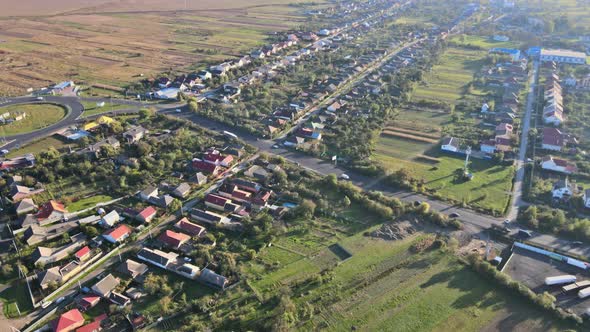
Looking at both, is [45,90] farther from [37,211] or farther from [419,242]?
[419,242]

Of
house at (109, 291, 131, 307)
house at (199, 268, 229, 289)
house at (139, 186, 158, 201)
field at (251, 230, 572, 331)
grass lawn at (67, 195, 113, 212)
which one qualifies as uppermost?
house at (139, 186, 158, 201)

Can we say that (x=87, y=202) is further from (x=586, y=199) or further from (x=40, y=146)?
(x=586, y=199)

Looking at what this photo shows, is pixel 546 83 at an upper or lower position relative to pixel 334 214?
upper

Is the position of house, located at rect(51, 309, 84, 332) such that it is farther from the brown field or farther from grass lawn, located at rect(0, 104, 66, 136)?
the brown field

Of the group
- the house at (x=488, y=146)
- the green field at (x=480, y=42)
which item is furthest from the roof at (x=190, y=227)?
the green field at (x=480, y=42)

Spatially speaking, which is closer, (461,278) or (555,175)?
(461,278)

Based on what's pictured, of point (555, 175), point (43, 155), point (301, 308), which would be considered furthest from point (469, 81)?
point (43, 155)

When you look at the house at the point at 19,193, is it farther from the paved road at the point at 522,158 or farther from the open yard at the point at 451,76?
the open yard at the point at 451,76

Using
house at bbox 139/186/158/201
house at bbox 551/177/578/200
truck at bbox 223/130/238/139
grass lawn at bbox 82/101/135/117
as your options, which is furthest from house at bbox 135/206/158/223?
house at bbox 551/177/578/200
